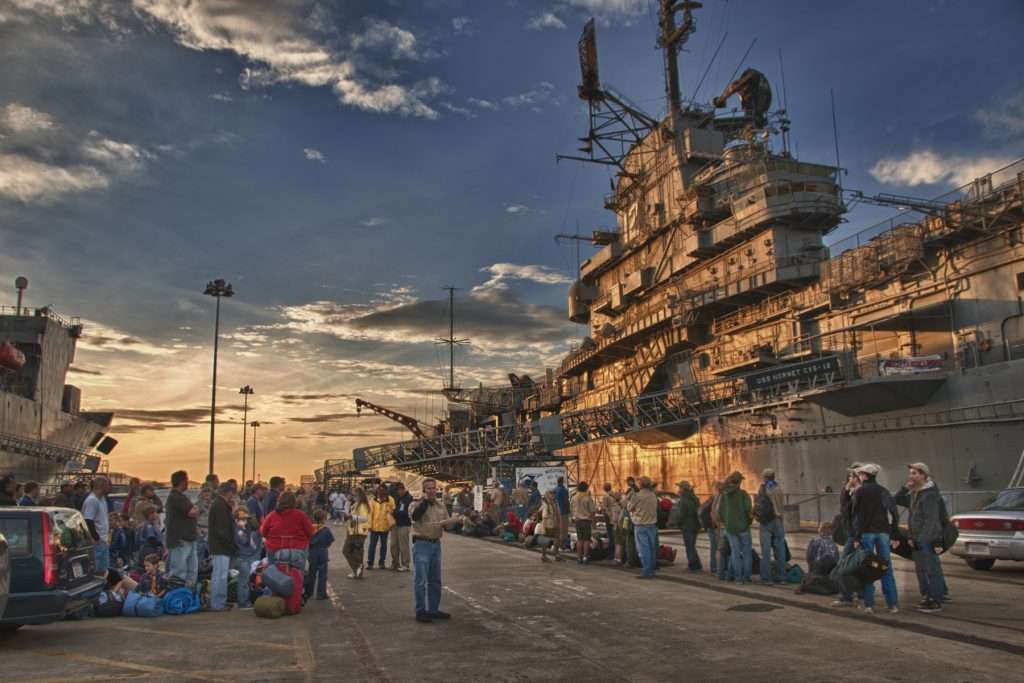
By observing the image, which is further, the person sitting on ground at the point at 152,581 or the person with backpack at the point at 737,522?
the person with backpack at the point at 737,522

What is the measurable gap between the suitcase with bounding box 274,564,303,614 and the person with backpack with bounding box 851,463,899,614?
24.5 ft

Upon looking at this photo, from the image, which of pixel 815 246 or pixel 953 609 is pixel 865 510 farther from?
pixel 815 246

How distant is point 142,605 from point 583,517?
8.85 metres

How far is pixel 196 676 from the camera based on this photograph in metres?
Answer: 6.74

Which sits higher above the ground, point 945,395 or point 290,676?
point 945,395

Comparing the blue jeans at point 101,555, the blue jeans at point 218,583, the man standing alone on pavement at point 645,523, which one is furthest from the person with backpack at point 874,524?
the blue jeans at point 101,555

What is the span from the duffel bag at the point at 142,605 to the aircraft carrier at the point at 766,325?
17.8 metres

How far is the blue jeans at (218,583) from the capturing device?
11.1m

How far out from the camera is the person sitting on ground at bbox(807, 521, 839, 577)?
37.2ft

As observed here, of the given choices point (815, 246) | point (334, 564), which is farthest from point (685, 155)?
point (334, 564)

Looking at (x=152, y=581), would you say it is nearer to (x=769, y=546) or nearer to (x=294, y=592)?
(x=294, y=592)

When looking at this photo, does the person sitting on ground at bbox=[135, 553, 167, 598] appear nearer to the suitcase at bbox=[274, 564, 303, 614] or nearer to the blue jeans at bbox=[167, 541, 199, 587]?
the blue jeans at bbox=[167, 541, 199, 587]

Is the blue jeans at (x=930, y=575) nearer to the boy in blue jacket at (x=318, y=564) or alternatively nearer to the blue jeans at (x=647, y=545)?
the blue jeans at (x=647, y=545)

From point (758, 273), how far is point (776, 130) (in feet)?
29.0
